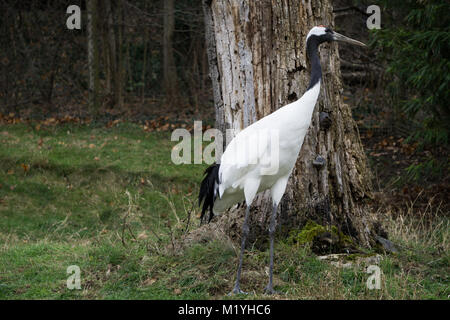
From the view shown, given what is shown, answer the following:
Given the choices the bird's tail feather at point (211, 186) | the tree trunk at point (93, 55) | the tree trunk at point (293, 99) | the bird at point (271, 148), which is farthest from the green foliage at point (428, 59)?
the tree trunk at point (93, 55)

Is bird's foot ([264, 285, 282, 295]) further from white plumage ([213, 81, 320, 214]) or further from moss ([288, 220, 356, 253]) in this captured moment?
moss ([288, 220, 356, 253])

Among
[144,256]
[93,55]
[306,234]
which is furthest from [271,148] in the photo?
[93,55]

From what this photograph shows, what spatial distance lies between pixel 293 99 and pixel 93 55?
10763mm

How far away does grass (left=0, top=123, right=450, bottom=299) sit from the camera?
513 cm

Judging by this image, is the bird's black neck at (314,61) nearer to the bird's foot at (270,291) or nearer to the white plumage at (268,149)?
the white plumage at (268,149)

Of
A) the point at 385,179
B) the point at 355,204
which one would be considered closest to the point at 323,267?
the point at 355,204

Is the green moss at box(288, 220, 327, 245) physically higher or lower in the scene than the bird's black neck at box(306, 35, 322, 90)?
lower

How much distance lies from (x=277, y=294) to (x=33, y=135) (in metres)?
10.1

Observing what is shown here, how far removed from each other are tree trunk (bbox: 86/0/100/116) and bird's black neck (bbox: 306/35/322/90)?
36.9ft

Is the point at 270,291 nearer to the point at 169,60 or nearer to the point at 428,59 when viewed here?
the point at 428,59

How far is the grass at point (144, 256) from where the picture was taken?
5.13 m

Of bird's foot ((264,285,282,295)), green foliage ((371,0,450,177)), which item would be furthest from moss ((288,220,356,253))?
green foliage ((371,0,450,177))

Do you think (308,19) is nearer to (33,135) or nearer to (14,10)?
(33,135)

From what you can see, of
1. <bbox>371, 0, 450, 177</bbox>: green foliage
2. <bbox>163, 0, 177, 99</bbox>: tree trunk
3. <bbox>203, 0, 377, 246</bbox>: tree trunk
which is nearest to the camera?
<bbox>203, 0, 377, 246</bbox>: tree trunk
